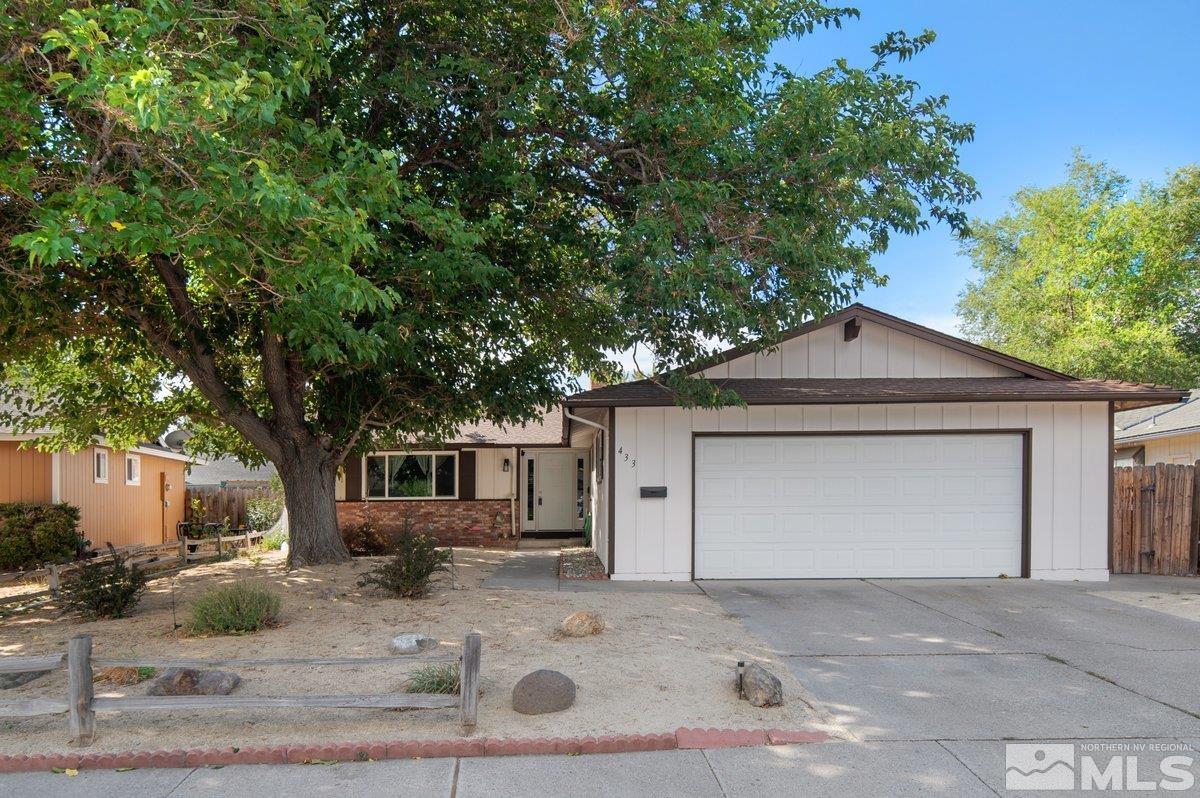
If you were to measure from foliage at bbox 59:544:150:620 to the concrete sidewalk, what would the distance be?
453 cm

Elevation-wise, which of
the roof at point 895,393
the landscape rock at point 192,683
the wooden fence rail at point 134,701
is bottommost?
the landscape rock at point 192,683

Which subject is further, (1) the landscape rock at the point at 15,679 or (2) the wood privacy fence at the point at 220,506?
(2) the wood privacy fence at the point at 220,506

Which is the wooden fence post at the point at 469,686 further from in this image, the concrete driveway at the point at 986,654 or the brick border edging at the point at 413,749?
the concrete driveway at the point at 986,654

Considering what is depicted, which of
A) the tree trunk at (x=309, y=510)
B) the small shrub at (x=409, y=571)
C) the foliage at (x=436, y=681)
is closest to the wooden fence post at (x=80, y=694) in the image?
the foliage at (x=436, y=681)

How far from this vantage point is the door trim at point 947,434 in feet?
39.1

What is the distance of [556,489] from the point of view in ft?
65.5

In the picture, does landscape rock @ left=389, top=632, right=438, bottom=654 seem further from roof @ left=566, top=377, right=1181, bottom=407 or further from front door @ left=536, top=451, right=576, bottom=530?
front door @ left=536, top=451, right=576, bottom=530

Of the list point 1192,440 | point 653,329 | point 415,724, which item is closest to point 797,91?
point 653,329

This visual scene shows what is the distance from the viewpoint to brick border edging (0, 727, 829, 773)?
16.9 feet

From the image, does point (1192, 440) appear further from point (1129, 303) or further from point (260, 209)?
point (260, 209)

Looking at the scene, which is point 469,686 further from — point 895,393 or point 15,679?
point 895,393

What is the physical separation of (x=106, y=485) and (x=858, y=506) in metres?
16.9

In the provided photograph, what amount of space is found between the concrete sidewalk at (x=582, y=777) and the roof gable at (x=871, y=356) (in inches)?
305

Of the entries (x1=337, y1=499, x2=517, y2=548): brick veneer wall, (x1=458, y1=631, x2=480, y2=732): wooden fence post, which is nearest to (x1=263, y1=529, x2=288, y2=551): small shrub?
(x1=337, y1=499, x2=517, y2=548): brick veneer wall
